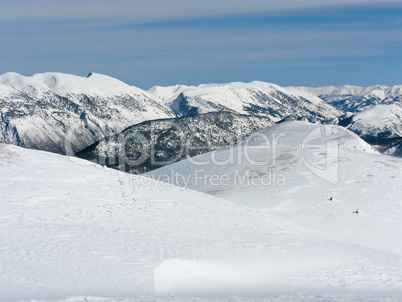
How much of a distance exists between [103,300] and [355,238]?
778 inches

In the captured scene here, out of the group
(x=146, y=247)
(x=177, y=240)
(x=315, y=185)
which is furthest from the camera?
(x=315, y=185)

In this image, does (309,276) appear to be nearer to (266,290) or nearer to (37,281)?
(266,290)

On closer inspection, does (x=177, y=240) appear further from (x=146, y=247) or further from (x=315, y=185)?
(x=315, y=185)

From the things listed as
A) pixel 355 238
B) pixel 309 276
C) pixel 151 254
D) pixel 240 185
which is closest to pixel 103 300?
pixel 151 254

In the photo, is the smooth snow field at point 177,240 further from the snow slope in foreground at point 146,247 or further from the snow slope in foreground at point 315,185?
the snow slope in foreground at point 315,185

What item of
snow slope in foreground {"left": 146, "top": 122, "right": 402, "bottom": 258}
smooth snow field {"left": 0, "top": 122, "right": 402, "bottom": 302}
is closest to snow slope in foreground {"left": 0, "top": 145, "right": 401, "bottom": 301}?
smooth snow field {"left": 0, "top": 122, "right": 402, "bottom": 302}

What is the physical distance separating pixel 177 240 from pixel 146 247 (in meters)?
1.95

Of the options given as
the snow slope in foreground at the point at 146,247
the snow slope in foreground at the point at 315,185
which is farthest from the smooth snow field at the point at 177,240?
the snow slope in foreground at the point at 315,185

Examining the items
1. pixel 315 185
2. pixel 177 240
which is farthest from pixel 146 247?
pixel 315 185

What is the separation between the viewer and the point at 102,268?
18.6 meters

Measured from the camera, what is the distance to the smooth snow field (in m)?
17.2

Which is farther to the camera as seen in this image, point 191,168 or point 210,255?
point 191,168

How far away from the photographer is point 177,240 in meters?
22.7

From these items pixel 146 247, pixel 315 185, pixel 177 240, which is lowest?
pixel 146 247
